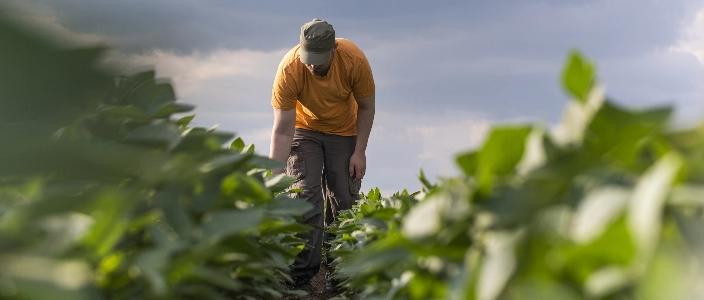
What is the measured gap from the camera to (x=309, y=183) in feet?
18.8

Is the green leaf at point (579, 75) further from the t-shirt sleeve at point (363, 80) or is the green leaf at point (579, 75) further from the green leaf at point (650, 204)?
the t-shirt sleeve at point (363, 80)

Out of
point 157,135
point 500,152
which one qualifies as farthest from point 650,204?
point 157,135

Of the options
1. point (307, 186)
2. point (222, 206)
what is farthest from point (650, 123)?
point (307, 186)

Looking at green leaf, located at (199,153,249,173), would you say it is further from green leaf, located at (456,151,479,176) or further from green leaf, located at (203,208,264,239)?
green leaf, located at (456,151,479,176)

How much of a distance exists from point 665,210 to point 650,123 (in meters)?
0.20

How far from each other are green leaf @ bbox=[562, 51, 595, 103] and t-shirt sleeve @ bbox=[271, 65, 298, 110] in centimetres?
482

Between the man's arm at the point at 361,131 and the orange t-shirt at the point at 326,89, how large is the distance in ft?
0.36

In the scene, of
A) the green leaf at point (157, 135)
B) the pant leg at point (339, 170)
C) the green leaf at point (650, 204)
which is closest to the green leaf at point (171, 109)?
the green leaf at point (157, 135)

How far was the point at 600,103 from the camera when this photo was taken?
892 mm

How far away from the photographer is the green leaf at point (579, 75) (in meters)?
0.91

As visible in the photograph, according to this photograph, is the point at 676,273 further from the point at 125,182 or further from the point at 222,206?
the point at 125,182

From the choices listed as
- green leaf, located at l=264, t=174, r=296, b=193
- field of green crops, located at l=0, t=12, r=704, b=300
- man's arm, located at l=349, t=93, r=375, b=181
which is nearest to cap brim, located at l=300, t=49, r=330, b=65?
man's arm, located at l=349, t=93, r=375, b=181

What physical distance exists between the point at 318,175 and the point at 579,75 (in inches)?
197

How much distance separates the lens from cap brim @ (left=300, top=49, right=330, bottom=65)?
5328 millimetres
